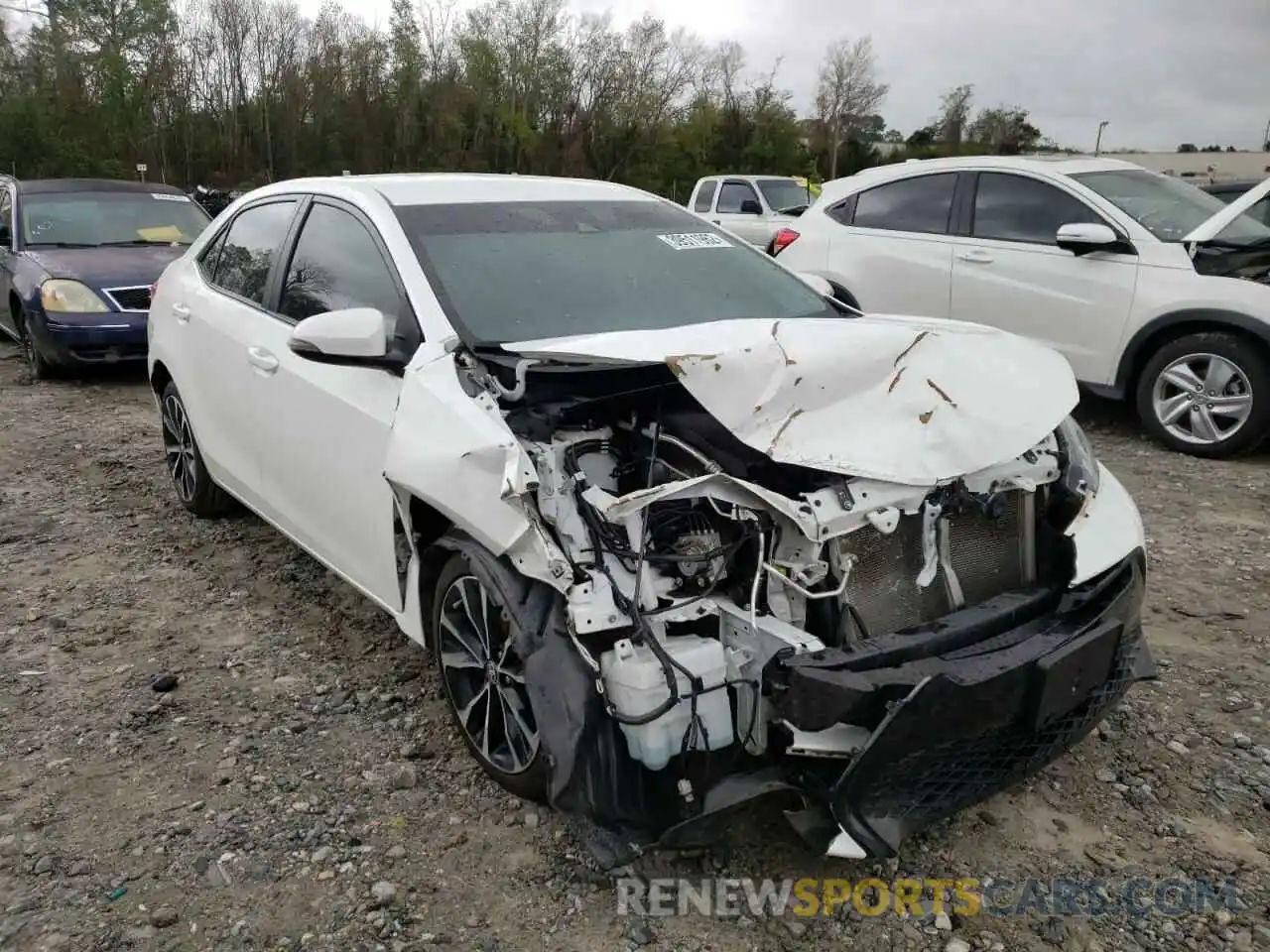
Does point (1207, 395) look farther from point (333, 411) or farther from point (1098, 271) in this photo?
point (333, 411)

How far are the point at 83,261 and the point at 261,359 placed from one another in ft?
18.9

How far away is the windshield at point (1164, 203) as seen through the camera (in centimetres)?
616

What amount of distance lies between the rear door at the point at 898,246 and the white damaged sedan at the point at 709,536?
388 cm

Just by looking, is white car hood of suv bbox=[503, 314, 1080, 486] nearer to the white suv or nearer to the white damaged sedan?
the white damaged sedan

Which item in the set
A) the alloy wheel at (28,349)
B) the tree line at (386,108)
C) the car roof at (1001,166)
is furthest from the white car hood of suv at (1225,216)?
the tree line at (386,108)

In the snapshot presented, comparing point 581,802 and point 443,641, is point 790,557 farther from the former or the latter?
point 443,641

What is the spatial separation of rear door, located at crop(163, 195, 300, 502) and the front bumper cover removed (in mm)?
2487

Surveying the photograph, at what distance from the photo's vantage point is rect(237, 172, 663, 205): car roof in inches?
142

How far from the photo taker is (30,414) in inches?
290

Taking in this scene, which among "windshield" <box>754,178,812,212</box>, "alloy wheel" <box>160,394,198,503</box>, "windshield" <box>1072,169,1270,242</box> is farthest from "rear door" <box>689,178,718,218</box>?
"alloy wheel" <box>160,394,198,503</box>

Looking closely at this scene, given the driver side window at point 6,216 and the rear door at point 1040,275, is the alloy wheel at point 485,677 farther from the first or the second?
the driver side window at point 6,216

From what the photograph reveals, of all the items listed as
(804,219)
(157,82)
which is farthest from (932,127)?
(804,219)

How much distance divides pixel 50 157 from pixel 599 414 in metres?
30.3

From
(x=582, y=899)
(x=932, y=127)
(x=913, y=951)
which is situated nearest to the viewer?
(x=913, y=951)
